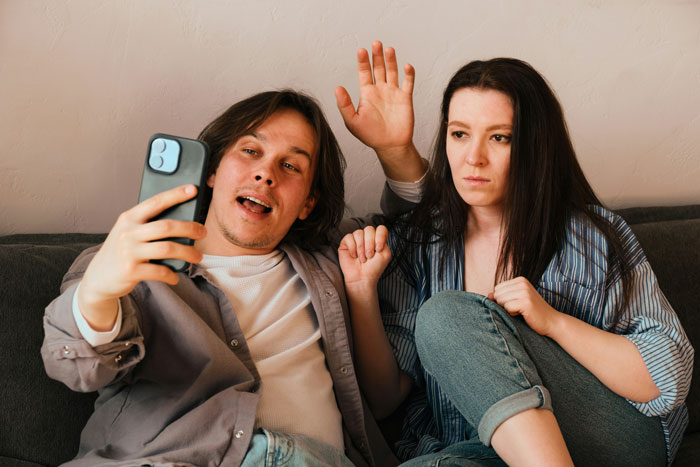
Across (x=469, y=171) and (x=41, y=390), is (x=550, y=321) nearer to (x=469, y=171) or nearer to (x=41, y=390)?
(x=469, y=171)

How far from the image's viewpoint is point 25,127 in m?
1.34

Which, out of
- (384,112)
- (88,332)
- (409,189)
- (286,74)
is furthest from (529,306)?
(286,74)

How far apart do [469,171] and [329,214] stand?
13.2 inches

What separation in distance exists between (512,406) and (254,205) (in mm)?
595

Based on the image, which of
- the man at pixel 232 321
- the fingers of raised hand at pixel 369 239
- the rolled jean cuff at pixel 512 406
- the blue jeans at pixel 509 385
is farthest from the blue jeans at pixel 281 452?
Result: the fingers of raised hand at pixel 369 239

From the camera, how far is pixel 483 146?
1247 millimetres

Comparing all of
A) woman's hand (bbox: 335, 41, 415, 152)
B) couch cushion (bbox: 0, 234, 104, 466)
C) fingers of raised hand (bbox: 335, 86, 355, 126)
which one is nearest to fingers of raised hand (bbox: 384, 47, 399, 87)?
woman's hand (bbox: 335, 41, 415, 152)

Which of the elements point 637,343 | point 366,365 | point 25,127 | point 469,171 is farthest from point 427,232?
point 25,127

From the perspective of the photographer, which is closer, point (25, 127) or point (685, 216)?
point (25, 127)

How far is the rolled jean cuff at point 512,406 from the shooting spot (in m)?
0.97

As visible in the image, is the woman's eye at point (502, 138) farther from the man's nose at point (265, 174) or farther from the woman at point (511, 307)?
the man's nose at point (265, 174)

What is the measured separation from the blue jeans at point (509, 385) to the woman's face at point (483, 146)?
25 centimetres

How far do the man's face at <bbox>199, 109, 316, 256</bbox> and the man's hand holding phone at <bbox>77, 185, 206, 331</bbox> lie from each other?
0.38 metres

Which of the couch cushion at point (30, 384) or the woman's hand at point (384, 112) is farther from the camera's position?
the woman's hand at point (384, 112)
